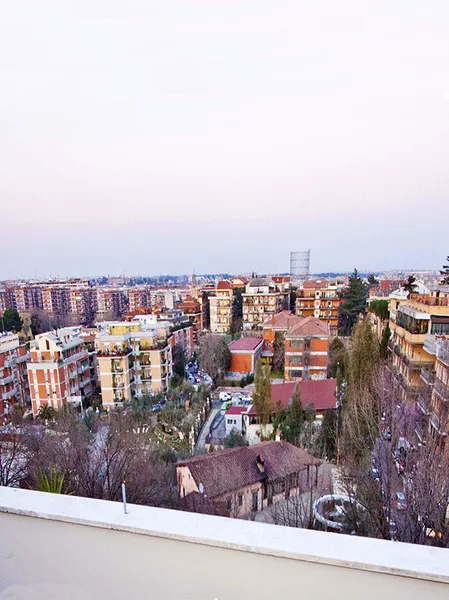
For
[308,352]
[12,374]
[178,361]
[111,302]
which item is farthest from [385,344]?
[111,302]

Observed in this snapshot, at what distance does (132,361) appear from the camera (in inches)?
542

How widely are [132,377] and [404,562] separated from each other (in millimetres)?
13608

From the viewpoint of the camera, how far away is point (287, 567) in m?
0.90

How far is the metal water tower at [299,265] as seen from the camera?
44875 mm

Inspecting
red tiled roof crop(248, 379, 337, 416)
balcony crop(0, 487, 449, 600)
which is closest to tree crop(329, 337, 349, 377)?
red tiled roof crop(248, 379, 337, 416)

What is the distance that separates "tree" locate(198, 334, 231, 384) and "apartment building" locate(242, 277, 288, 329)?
5957 millimetres

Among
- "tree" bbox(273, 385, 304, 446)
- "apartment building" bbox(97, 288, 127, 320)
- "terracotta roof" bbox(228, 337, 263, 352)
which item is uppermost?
"tree" bbox(273, 385, 304, 446)

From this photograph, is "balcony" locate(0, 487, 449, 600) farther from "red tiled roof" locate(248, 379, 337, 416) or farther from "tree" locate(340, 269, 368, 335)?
"tree" locate(340, 269, 368, 335)

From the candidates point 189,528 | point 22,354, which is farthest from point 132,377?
point 189,528

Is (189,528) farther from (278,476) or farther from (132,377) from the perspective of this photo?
(132,377)

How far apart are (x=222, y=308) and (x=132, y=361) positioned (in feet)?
31.1

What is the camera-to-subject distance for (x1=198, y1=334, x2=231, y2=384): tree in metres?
15.2

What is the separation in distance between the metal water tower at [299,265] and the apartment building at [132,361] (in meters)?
33.0

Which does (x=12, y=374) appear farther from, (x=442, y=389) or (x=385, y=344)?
(x=442, y=389)
